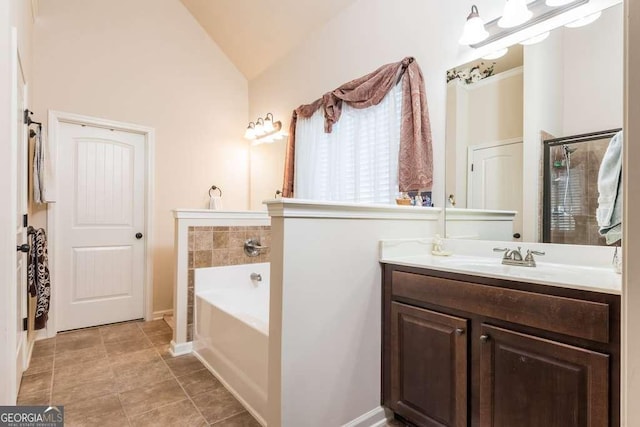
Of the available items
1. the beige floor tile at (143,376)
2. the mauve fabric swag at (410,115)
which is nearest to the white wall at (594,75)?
the mauve fabric swag at (410,115)

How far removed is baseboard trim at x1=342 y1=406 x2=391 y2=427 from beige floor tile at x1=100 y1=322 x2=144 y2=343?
2.19 metres

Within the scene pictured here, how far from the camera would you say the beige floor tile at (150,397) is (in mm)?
1771

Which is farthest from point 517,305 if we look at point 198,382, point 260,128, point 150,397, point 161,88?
point 161,88

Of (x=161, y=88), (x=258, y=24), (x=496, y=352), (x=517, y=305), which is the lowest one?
(x=496, y=352)

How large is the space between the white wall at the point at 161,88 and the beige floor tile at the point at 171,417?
1.89 metres

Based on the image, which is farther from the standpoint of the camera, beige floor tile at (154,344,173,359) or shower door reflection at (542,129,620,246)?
beige floor tile at (154,344,173,359)

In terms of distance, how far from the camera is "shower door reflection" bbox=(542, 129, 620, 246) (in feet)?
4.93

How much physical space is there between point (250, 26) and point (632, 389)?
156 inches

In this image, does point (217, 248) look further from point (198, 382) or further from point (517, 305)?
point (517, 305)

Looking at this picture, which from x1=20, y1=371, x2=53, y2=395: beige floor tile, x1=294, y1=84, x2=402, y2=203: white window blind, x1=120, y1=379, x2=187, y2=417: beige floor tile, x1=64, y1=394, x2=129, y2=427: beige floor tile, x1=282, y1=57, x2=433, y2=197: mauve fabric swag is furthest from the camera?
x1=294, y1=84, x2=402, y2=203: white window blind

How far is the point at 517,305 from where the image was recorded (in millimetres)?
1226

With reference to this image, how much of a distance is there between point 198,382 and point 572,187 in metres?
2.42

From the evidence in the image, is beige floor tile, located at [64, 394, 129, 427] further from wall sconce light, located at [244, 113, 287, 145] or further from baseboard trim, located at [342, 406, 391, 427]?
wall sconce light, located at [244, 113, 287, 145]

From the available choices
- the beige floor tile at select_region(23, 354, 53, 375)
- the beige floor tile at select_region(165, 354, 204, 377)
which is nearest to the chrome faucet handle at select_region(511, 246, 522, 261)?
the beige floor tile at select_region(165, 354, 204, 377)
